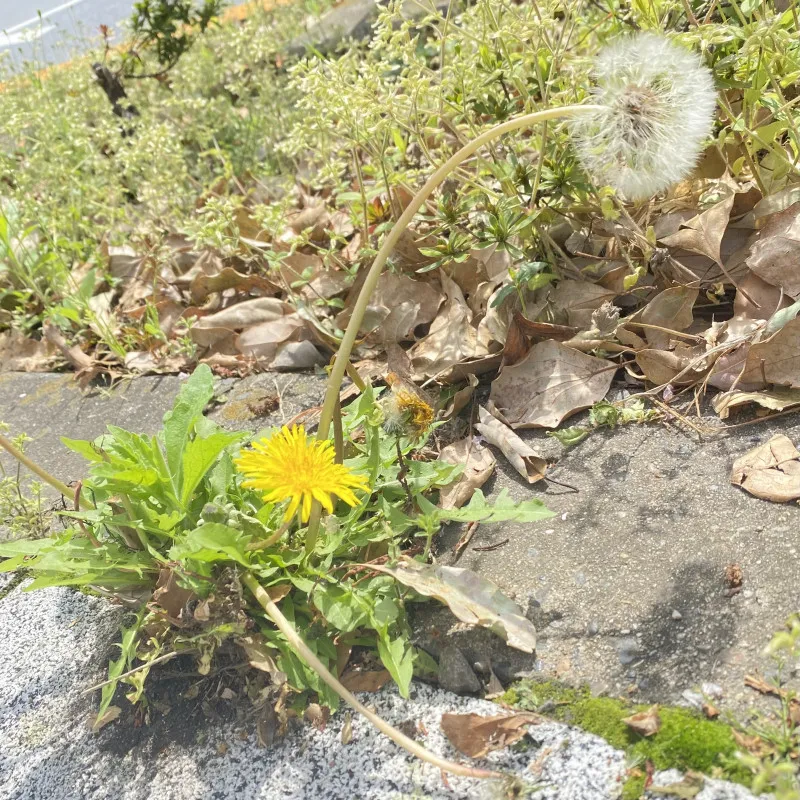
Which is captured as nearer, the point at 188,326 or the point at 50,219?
the point at 188,326

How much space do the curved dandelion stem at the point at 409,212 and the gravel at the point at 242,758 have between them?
0.60m

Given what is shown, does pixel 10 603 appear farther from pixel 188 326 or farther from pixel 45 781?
pixel 188 326

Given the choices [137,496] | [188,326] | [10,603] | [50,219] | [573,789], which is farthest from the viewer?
[50,219]

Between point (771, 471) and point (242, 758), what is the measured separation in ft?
4.10

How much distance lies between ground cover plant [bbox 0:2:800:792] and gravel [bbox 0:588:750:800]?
88mm

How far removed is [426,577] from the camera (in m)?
1.64

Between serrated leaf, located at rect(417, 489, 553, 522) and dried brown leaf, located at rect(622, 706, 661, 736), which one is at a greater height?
serrated leaf, located at rect(417, 489, 553, 522)

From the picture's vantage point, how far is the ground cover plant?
1602mm

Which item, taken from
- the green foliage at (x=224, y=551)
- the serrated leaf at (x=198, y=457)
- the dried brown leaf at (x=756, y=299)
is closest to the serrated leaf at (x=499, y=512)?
the green foliage at (x=224, y=551)

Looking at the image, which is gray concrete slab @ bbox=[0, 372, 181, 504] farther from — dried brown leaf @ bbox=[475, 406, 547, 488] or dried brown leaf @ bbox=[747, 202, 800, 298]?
dried brown leaf @ bbox=[747, 202, 800, 298]

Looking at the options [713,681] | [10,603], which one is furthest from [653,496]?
[10,603]

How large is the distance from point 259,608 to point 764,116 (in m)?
2.00

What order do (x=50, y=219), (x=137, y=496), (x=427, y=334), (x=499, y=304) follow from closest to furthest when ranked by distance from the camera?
(x=137, y=496) → (x=499, y=304) → (x=427, y=334) → (x=50, y=219)

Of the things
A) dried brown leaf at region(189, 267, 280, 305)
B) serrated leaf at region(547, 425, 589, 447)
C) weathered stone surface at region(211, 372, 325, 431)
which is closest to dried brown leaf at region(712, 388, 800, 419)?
serrated leaf at region(547, 425, 589, 447)
